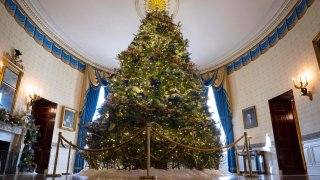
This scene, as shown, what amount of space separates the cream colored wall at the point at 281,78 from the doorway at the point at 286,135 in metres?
0.23

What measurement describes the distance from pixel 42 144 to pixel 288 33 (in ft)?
31.2

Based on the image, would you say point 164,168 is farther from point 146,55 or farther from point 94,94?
point 94,94

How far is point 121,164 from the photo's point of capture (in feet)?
15.9

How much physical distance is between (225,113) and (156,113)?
249 inches

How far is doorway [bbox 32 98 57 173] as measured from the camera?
881 centimetres

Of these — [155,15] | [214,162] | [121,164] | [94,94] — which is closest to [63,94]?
[94,94]

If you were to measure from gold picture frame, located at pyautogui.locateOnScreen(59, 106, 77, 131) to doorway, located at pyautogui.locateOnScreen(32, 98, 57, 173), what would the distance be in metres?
0.37

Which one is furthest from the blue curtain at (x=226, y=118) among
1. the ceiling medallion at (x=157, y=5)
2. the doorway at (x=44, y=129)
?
the doorway at (x=44, y=129)

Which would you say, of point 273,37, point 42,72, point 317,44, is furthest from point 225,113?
point 42,72

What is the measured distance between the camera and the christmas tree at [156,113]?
4801 millimetres

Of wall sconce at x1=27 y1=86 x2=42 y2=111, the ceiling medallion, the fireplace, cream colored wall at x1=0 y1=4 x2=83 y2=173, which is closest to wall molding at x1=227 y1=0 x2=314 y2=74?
the ceiling medallion

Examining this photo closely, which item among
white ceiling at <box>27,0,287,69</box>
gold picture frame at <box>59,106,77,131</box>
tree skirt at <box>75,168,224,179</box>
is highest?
white ceiling at <box>27,0,287,69</box>

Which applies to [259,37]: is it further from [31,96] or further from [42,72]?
[31,96]

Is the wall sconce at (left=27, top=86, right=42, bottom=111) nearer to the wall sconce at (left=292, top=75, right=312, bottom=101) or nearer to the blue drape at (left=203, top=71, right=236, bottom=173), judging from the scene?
the blue drape at (left=203, top=71, right=236, bottom=173)
